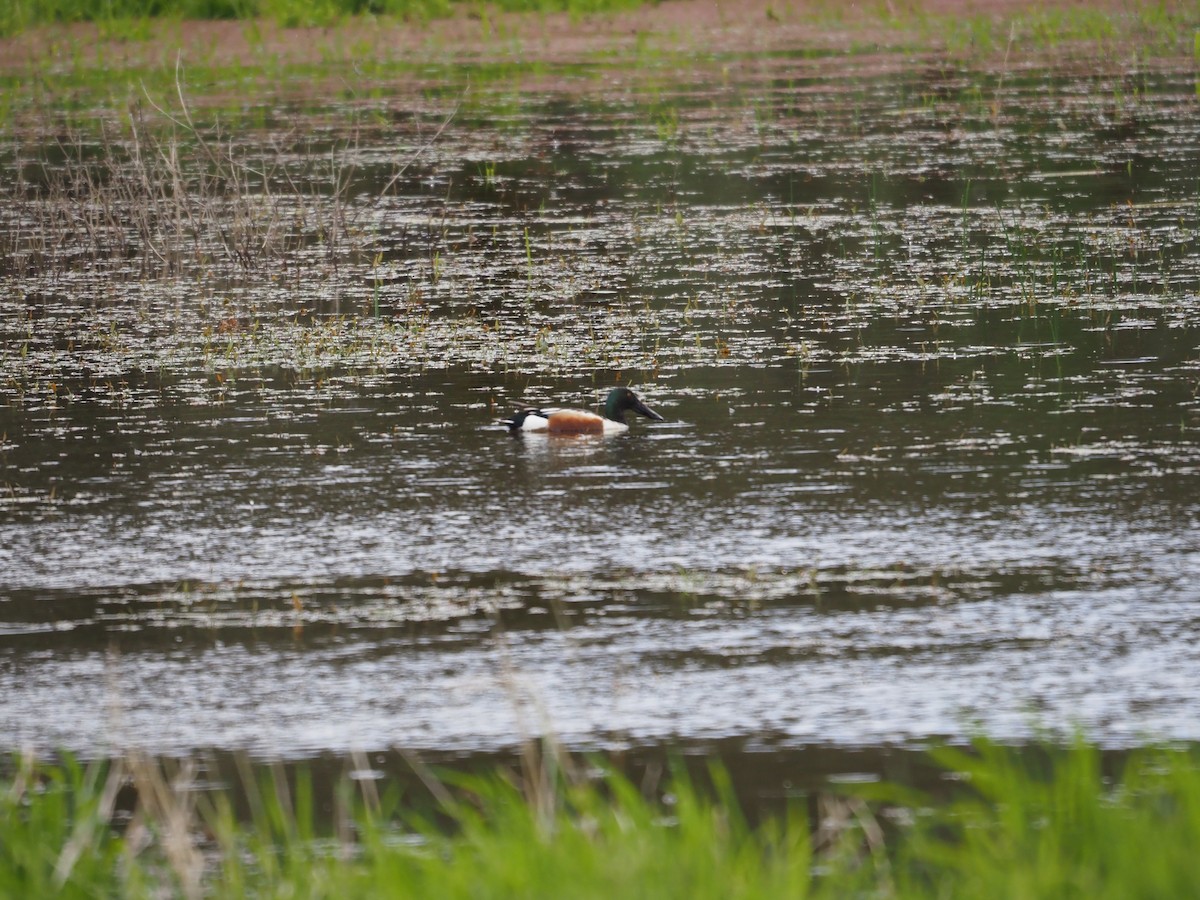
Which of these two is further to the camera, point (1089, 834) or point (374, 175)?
point (374, 175)

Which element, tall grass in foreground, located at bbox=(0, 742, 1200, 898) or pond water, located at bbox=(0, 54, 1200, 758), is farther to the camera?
pond water, located at bbox=(0, 54, 1200, 758)

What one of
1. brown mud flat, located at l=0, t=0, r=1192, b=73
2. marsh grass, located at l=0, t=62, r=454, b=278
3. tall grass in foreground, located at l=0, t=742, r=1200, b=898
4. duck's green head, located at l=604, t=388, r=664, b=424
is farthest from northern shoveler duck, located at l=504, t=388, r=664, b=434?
brown mud flat, located at l=0, t=0, r=1192, b=73

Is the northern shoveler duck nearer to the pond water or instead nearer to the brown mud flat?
the pond water

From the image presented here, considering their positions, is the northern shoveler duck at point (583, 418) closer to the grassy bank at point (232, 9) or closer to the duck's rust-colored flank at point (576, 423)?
the duck's rust-colored flank at point (576, 423)

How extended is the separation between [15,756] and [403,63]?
87.8 ft

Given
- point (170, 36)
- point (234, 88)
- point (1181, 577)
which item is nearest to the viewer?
point (1181, 577)

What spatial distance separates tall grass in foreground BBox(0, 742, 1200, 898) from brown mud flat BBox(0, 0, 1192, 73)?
87.9ft

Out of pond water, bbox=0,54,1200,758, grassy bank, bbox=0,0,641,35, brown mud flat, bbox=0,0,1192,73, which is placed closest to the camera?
pond water, bbox=0,54,1200,758

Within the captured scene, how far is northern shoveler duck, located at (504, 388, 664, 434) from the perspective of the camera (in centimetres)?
978

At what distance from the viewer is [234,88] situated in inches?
1139

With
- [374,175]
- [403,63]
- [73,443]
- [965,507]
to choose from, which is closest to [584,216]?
[374,175]

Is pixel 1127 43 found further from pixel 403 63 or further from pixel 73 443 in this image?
pixel 73 443

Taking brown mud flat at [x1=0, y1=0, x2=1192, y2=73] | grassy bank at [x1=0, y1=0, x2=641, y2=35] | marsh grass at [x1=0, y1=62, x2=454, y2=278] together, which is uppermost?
grassy bank at [x1=0, y1=0, x2=641, y2=35]

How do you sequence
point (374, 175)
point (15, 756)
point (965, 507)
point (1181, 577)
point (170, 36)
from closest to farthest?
point (15, 756), point (1181, 577), point (965, 507), point (374, 175), point (170, 36)
